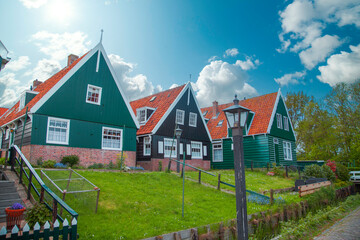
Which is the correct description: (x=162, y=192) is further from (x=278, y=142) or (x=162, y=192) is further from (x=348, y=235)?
(x=278, y=142)

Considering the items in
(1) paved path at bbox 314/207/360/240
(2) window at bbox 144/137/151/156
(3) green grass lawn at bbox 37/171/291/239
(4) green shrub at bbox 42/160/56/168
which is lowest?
(1) paved path at bbox 314/207/360/240

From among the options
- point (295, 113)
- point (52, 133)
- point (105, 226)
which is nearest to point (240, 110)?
point (105, 226)

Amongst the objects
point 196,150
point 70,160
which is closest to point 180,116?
point 196,150

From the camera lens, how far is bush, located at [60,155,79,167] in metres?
16.3

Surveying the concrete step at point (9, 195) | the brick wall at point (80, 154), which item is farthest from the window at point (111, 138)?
the concrete step at point (9, 195)

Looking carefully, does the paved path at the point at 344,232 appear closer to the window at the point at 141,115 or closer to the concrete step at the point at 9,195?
the concrete step at the point at 9,195

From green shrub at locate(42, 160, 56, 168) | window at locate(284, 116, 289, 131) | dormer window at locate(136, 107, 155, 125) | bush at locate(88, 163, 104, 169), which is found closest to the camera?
green shrub at locate(42, 160, 56, 168)

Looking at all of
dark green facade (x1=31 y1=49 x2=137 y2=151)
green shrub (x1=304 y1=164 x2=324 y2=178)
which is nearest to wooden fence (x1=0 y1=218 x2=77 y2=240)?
dark green facade (x1=31 y1=49 x2=137 y2=151)

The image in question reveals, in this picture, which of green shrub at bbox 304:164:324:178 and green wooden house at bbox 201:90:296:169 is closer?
green shrub at bbox 304:164:324:178

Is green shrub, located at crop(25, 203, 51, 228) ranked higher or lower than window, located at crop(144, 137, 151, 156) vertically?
lower

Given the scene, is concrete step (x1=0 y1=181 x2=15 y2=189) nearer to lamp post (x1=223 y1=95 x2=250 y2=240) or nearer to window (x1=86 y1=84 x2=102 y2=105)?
lamp post (x1=223 y1=95 x2=250 y2=240)

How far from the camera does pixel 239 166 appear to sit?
648 cm

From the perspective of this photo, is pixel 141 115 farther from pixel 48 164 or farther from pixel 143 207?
pixel 143 207

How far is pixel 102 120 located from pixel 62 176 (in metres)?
9.67
